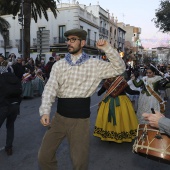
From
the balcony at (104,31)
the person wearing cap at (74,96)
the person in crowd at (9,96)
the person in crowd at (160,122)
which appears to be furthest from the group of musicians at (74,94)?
the balcony at (104,31)

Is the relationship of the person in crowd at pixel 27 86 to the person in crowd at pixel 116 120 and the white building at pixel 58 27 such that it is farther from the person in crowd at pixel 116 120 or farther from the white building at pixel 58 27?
the white building at pixel 58 27

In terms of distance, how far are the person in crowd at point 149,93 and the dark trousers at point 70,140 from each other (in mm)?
2986

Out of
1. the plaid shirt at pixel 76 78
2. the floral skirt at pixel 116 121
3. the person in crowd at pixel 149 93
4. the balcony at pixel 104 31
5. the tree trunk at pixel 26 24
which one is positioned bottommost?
the floral skirt at pixel 116 121

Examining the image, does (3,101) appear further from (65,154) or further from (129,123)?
(129,123)

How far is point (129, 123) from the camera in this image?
5.30 meters

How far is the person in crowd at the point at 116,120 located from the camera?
516cm

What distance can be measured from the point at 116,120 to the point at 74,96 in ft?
7.95

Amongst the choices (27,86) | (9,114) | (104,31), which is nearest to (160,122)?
(9,114)

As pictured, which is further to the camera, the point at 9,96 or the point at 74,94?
the point at 9,96

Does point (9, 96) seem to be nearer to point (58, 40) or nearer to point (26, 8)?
point (26, 8)

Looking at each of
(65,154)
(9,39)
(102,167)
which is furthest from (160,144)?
(9,39)

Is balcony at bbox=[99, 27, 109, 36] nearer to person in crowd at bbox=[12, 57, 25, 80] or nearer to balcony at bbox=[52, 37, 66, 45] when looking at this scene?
balcony at bbox=[52, 37, 66, 45]

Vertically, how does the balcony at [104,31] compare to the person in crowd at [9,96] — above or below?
above

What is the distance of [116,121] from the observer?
516 centimetres
